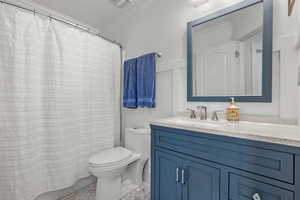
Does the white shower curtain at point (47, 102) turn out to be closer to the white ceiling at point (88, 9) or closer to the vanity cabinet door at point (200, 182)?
the white ceiling at point (88, 9)

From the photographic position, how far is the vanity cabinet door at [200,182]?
2.61ft

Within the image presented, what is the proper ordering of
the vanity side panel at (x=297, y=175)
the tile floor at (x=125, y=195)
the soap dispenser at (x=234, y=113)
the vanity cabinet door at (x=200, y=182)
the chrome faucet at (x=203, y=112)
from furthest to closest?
1. the tile floor at (x=125, y=195)
2. the chrome faucet at (x=203, y=112)
3. the soap dispenser at (x=234, y=113)
4. the vanity cabinet door at (x=200, y=182)
5. the vanity side panel at (x=297, y=175)

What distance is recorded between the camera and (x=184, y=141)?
0.94 m

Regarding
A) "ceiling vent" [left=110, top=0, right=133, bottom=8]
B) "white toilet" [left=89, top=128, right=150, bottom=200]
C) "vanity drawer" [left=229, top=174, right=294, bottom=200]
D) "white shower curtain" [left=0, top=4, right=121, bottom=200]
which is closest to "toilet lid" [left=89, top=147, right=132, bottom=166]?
"white toilet" [left=89, top=128, right=150, bottom=200]

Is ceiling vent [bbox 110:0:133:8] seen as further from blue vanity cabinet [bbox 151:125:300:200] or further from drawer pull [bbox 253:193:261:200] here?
drawer pull [bbox 253:193:261:200]

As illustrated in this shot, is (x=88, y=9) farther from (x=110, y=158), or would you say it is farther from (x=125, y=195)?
(x=125, y=195)

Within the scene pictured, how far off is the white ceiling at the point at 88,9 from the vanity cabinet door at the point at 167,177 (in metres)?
1.96

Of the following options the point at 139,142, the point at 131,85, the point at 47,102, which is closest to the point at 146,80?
the point at 131,85

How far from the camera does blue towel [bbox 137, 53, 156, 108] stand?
1609mm

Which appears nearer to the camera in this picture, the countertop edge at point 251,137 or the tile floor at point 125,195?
the countertop edge at point 251,137

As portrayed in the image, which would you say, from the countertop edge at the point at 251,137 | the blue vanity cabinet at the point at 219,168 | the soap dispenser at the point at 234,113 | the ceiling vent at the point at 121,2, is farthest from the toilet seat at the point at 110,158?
the ceiling vent at the point at 121,2

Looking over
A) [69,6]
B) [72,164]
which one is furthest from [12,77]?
[69,6]

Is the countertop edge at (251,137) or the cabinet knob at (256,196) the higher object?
the countertop edge at (251,137)

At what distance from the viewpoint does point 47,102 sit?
1308 mm
